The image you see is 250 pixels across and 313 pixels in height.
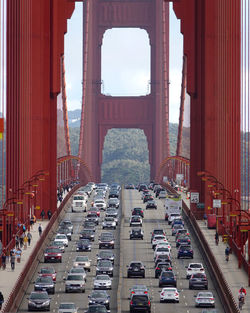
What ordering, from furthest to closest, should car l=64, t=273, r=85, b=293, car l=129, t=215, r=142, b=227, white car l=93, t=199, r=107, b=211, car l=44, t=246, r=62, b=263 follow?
white car l=93, t=199, r=107, b=211 → car l=129, t=215, r=142, b=227 → car l=44, t=246, r=62, b=263 → car l=64, t=273, r=85, b=293

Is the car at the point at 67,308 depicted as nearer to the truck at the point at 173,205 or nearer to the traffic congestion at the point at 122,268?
the traffic congestion at the point at 122,268

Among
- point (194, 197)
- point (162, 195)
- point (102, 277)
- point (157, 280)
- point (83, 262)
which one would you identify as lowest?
point (157, 280)

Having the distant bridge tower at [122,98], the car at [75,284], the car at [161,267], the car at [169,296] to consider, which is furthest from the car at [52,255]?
the distant bridge tower at [122,98]

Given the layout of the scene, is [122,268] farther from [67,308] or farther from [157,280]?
[67,308]

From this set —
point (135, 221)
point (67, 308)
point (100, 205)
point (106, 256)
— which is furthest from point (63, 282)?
point (100, 205)

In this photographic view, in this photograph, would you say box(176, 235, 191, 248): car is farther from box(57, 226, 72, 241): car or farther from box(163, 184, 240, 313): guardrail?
box(57, 226, 72, 241): car

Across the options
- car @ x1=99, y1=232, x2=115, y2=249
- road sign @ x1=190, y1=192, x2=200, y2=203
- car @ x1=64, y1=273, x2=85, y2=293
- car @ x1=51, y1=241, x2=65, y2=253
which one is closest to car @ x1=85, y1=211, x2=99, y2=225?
road sign @ x1=190, y1=192, x2=200, y2=203

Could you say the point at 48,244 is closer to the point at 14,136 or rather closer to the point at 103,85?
the point at 14,136
